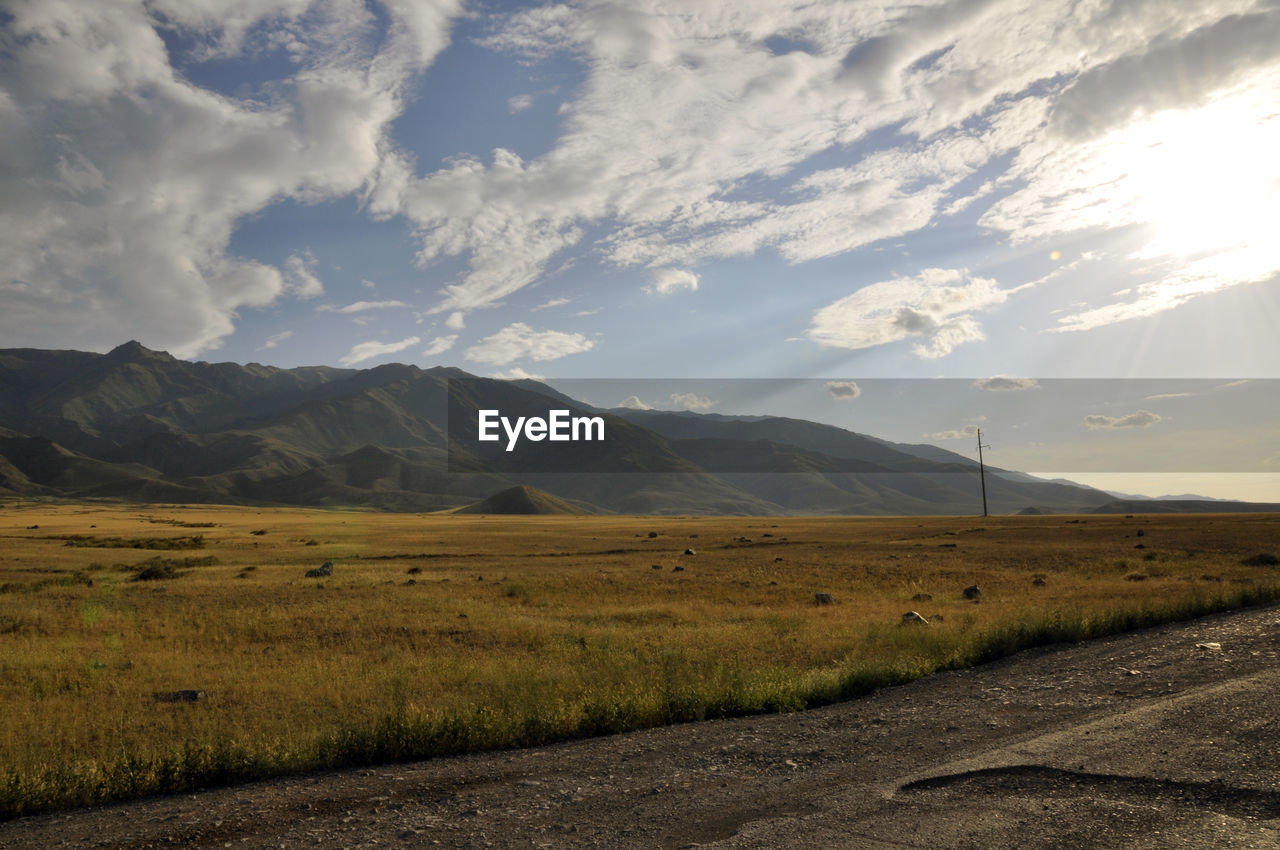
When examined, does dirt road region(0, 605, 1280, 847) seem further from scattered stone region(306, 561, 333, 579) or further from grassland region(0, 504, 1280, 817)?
scattered stone region(306, 561, 333, 579)

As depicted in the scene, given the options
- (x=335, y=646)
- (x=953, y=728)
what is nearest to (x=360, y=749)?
(x=953, y=728)

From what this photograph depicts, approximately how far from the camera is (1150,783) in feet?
26.4

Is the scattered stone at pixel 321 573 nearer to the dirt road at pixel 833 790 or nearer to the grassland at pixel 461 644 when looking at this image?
the grassland at pixel 461 644

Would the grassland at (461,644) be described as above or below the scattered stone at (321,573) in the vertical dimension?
above

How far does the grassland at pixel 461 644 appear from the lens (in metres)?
11.8

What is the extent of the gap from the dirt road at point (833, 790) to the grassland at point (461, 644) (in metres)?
1.09

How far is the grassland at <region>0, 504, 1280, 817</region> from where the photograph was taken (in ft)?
38.7

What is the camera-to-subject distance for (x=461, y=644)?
2308 cm

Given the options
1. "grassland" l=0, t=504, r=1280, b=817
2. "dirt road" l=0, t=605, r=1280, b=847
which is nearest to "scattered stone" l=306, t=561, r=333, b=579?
"grassland" l=0, t=504, r=1280, b=817

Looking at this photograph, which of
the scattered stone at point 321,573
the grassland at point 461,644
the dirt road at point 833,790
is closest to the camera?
the dirt road at point 833,790

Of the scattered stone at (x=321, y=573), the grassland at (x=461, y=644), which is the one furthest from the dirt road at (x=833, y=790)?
the scattered stone at (x=321, y=573)

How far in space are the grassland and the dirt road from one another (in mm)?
1089

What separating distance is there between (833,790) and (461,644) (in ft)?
54.9

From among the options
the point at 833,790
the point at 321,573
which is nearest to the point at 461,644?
the point at 833,790
